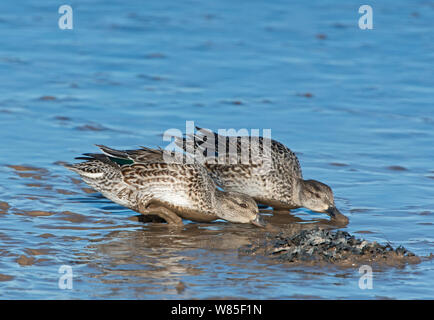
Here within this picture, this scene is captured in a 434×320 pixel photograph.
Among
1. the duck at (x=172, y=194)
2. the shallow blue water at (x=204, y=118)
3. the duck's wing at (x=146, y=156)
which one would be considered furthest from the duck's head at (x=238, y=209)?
the duck's wing at (x=146, y=156)

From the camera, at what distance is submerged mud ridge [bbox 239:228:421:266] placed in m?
6.62

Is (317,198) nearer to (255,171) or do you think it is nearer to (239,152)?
(255,171)

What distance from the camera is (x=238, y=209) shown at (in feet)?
25.5

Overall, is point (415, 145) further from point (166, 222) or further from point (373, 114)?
point (166, 222)

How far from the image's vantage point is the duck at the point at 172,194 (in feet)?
25.5

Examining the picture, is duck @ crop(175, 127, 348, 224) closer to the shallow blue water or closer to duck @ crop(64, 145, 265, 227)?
the shallow blue water

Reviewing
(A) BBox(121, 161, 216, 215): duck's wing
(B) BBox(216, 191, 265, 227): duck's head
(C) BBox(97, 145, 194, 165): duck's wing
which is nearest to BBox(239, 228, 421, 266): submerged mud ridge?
(B) BBox(216, 191, 265, 227): duck's head

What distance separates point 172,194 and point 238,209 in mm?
602

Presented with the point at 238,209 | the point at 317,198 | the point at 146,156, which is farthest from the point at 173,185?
the point at 317,198

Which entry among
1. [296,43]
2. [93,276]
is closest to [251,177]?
[93,276]

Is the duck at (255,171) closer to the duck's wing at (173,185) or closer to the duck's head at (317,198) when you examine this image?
the duck's head at (317,198)

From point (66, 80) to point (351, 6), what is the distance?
6328 mm

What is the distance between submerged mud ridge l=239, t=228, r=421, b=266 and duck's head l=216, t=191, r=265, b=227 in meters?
0.73

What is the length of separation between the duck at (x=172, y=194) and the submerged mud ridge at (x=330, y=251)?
830mm
